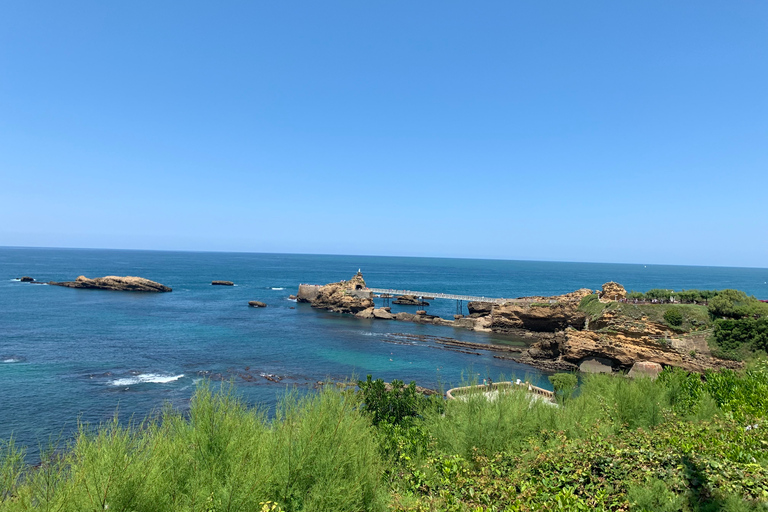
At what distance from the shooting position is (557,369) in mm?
36594

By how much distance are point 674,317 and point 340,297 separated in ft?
156

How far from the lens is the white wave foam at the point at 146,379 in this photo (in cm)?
2874

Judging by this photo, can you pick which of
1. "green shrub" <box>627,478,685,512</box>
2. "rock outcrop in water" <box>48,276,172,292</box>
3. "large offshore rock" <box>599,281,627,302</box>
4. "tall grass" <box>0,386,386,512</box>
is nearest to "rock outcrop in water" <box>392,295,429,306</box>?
"large offshore rock" <box>599,281,627,302</box>

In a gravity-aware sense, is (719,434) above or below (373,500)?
above

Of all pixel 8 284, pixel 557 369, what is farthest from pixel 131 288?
pixel 557 369

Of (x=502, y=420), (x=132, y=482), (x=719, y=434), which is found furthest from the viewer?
(x=502, y=420)

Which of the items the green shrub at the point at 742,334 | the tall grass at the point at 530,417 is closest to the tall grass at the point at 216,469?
the tall grass at the point at 530,417

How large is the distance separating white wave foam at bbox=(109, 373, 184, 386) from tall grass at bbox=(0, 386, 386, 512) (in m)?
25.0

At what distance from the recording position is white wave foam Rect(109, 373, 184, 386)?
1131 inches

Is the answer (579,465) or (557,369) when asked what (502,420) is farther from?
(557,369)

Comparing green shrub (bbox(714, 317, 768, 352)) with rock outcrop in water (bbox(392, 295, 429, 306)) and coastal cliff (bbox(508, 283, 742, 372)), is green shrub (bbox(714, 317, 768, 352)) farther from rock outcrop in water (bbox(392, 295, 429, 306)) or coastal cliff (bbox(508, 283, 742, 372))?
rock outcrop in water (bbox(392, 295, 429, 306))

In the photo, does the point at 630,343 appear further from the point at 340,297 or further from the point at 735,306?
the point at 340,297

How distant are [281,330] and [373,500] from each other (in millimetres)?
46071

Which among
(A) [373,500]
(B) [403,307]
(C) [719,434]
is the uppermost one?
(C) [719,434]
